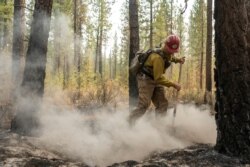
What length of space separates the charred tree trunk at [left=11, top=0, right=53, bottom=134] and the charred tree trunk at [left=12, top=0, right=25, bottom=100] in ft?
15.3

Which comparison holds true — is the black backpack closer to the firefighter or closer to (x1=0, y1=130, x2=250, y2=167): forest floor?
the firefighter

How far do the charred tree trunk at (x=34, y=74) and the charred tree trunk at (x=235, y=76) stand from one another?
3.34 meters

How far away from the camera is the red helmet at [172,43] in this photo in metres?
6.25

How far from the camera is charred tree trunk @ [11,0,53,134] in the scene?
6.45 metres

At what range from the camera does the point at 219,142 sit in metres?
4.50

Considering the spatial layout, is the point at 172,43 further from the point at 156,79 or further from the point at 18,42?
the point at 18,42

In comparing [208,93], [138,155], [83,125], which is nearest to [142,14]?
[208,93]

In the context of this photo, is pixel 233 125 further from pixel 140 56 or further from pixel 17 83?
pixel 17 83

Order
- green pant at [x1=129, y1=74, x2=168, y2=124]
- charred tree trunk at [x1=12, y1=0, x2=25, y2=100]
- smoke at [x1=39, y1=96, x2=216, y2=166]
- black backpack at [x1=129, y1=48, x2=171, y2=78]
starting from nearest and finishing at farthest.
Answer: smoke at [x1=39, y1=96, x2=216, y2=166], black backpack at [x1=129, y1=48, x2=171, y2=78], green pant at [x1=129, y1=74, x2=168, y2=124], charred tree trunk at [x1=12, y1=0, x2=25, y2=100]

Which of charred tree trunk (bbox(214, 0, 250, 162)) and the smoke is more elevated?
charred tree trunk (bbox(214, 0, 250, 162))

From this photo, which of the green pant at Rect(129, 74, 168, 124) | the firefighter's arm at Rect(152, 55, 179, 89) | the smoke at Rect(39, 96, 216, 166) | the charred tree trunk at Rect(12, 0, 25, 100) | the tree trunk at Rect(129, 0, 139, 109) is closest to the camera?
the smoke at Rect(39, 96, 216, 166)

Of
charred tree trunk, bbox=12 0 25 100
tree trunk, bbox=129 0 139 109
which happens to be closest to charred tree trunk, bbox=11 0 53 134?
tree trunk, bbox=129 0 139 109

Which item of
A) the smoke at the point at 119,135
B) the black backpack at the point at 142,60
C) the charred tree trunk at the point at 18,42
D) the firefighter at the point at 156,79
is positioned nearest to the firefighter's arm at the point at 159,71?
the firefighter at the point at 156,79

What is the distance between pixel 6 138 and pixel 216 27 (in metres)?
3.58
